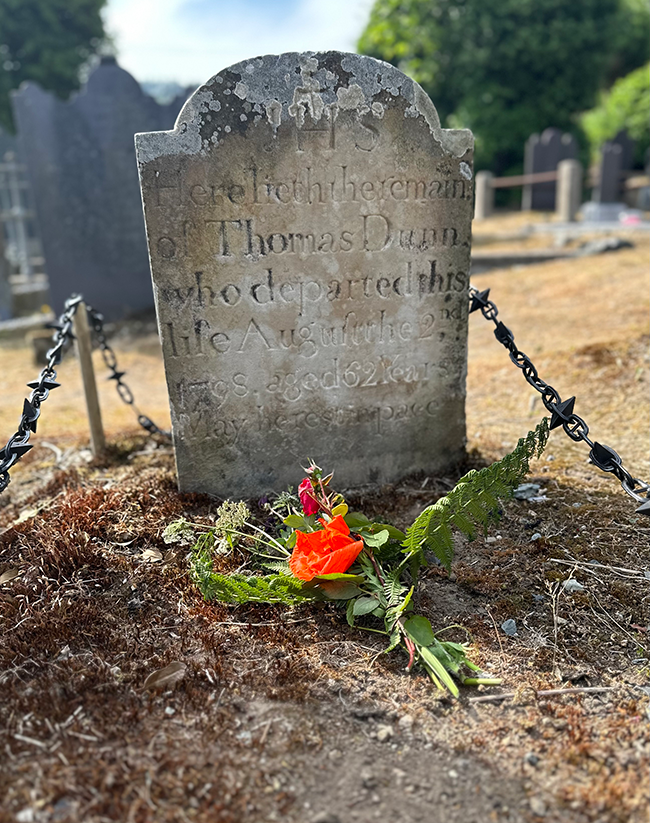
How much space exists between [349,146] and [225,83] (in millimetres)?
630

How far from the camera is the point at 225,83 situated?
118 inches

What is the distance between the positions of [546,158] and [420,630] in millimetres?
17723

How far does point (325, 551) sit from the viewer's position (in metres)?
2.49

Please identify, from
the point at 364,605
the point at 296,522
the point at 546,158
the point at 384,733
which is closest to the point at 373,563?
the point at 364,605

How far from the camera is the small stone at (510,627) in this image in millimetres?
2525

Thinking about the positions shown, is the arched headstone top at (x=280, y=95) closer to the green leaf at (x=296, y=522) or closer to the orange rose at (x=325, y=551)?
the green leaf at (x=296, y=522)

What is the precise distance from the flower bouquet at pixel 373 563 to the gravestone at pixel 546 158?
16.5 m

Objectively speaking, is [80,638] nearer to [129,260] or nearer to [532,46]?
[129,260]

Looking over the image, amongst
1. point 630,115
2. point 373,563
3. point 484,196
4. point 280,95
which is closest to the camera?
point 373,563

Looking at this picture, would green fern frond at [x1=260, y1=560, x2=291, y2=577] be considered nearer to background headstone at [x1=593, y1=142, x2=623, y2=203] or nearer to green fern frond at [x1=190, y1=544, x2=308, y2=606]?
green fern frond at [x1=190, y1=544, x2=308, y2=606]

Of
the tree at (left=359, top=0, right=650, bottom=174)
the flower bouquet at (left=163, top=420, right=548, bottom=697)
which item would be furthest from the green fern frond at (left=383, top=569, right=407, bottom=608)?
the tree at (left=359, top=0, right=650, bottom=174)

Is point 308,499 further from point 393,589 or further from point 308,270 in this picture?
point 308,270

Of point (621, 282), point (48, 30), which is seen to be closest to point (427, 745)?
point (621, 282)

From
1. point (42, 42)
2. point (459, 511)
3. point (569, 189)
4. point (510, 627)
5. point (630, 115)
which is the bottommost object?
point (510, 627)
